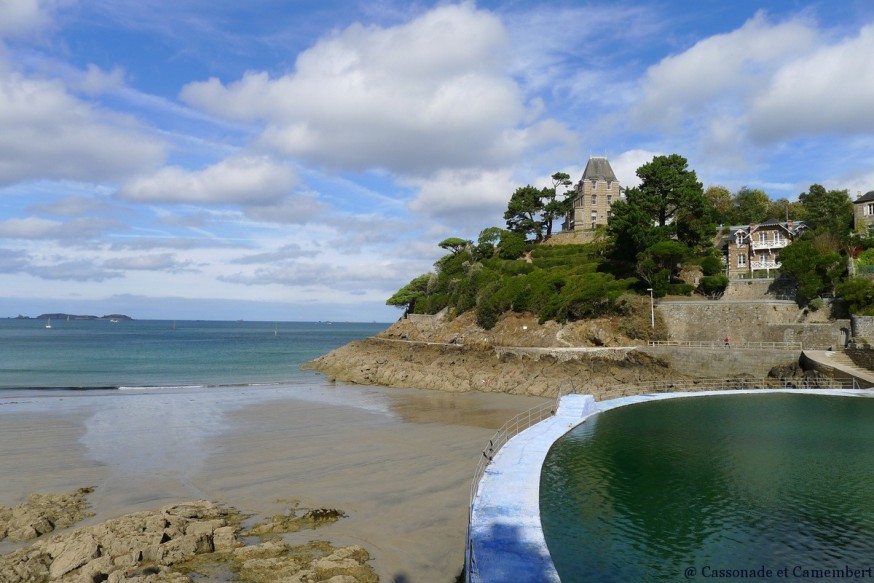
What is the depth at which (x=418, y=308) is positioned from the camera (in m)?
70.4

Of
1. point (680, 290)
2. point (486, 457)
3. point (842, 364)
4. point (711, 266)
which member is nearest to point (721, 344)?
point (680, 290)

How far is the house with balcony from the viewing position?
5453cm

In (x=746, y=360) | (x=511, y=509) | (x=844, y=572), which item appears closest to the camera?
(x=844, y=572)

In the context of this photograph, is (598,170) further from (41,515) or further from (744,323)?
(41,515)

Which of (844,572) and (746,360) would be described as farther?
(746,360)

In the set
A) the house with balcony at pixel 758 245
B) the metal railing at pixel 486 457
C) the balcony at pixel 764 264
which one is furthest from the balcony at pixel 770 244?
the metal railing at pixel 486 457

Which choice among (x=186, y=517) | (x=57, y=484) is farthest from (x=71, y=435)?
(x=186, y=517)

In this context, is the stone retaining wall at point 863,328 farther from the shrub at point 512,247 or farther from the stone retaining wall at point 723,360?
the shrub at point 512,247

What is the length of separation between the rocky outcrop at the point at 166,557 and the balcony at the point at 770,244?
55889mm

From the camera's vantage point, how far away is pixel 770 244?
180 ft

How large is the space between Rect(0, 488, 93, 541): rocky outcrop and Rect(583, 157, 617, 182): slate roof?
72.8 m

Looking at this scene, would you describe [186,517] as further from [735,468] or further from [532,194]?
[532,194]

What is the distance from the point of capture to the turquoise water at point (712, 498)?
11648mm

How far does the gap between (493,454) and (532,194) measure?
59.9 m
